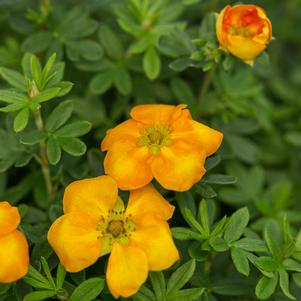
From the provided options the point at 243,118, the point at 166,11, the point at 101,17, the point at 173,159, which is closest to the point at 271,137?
the point at 243,118

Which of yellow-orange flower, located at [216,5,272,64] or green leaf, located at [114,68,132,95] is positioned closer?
yellow-orange flower, located at [216,5,272,64]

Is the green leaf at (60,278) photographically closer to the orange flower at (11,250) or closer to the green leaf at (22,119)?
the orange flower at (11,250)

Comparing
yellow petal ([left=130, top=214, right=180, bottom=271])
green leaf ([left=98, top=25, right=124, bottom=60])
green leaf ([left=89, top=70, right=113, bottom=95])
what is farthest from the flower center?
green leaf ([left=98, top=25, right=124, bottom=60])

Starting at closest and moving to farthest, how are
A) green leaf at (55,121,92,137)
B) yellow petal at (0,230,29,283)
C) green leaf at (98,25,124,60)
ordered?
yellow petal at (0,230,29,283) < green leaf at (55,121,92,137) < green leaf at (98,25,124,60)

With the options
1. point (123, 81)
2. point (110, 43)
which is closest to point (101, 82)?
point (123, 81)

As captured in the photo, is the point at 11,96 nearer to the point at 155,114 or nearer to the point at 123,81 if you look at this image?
the point at 155,114

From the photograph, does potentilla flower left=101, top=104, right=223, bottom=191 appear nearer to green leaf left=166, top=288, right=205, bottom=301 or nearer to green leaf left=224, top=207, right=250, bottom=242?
green leaf left=224, top=207, right=250, bottom=242
